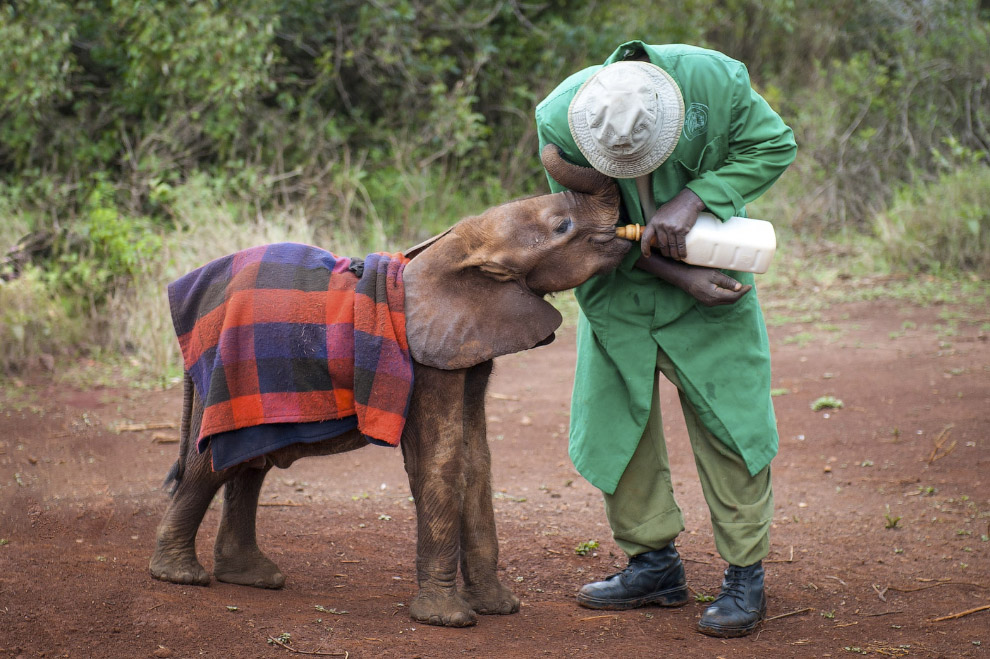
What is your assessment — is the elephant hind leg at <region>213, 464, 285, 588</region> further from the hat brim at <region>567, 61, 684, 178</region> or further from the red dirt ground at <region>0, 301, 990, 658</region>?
the hat brim at <region>567, 61, 684, 178</region>

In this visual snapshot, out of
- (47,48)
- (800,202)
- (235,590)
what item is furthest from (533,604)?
(800,202)

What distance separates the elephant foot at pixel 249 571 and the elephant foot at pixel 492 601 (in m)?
0.77

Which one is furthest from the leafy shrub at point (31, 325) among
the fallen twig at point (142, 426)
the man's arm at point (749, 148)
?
the man's arm at point (749, 148)

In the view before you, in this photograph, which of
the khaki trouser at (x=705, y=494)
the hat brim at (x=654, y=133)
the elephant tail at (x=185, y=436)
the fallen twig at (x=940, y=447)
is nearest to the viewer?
the hat brim at (x=654, y=133)

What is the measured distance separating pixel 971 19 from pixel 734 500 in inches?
438

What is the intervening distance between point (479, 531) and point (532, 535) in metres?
1.04

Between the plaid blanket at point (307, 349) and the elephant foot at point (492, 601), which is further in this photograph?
the elephant foot at point (492, 601)

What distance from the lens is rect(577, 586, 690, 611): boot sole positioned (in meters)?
3.84

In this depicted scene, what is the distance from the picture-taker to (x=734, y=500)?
3643 mm

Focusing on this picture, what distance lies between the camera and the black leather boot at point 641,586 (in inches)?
151

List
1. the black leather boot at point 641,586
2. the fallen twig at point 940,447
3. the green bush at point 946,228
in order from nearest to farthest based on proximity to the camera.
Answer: the black leather boot at point 641,586 → the fallen twig at point 940,447 → the green bush at point 946,228

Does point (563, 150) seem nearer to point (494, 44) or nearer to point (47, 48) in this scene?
point (47, 48)

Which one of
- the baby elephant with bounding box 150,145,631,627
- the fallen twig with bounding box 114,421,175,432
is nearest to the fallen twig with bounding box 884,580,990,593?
the baby elephant with bounding box 150,145,631,627

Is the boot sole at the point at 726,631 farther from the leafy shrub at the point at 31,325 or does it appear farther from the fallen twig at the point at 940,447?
the leafy shrub at the point at 31,325
